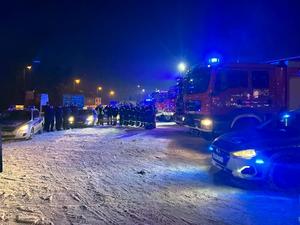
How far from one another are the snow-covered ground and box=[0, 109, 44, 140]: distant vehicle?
13.4 feet

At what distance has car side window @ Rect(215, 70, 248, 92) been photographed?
13.6 m

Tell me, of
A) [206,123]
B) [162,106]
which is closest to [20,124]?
[206,123]

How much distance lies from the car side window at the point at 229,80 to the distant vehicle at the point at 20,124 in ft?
27.2

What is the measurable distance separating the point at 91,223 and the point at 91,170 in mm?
4165

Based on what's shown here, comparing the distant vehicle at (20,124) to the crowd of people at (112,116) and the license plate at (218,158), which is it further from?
the license plate at (218,158)

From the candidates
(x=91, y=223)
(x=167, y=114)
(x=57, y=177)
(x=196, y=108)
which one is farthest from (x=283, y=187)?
(x=167, y=114)

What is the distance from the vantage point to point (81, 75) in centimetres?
8800

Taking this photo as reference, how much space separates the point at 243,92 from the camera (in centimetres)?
1372

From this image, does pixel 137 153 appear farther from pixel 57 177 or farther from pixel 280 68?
pixel 280 68

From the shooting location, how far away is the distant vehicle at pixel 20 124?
16.1m

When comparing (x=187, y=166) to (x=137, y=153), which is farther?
(x=137, y=153)

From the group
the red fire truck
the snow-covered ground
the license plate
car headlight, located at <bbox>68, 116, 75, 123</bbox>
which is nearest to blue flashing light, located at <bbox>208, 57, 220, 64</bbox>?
the red fire truck

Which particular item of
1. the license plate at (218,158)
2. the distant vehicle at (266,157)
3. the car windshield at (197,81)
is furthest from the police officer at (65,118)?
the distant vehicle at (266,157)

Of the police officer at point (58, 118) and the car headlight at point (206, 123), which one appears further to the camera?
the police officer at point (58, 118)
